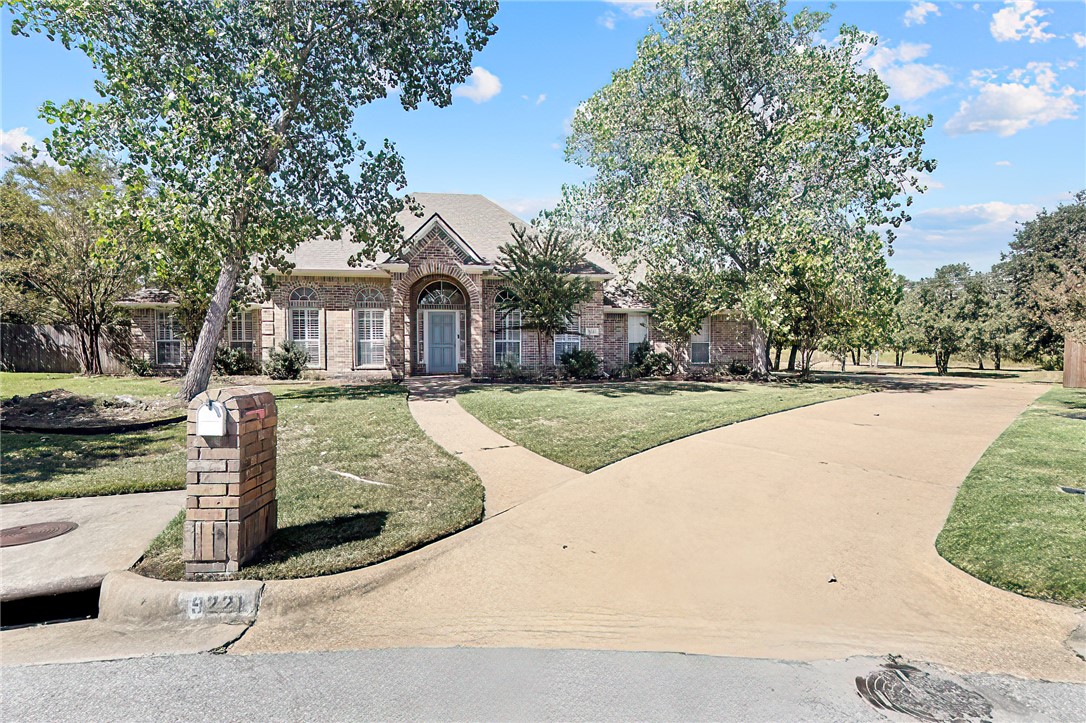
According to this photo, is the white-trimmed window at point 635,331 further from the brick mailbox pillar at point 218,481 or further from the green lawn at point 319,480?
the brick mailbox pillar at point 218,481

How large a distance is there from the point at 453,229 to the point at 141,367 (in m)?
12.0

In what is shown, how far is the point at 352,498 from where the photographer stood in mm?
6367

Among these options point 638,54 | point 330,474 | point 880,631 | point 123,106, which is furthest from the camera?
point 638,54

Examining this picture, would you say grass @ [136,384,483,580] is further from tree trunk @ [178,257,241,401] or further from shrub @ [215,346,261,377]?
shrub @ [215,346,261,377]

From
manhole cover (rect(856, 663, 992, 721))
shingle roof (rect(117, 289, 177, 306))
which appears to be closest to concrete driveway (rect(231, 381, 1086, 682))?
manhole cover (rect(856, 663, 992, 721))

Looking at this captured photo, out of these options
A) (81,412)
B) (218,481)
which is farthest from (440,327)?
(218,481)

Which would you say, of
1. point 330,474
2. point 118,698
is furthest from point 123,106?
point 118,698

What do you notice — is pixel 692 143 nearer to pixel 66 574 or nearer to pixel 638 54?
pixel 638 54

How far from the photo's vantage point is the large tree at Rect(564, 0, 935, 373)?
1998 cm

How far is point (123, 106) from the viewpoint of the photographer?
41.9 ft

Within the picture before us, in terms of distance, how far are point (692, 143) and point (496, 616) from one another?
71.4 ft

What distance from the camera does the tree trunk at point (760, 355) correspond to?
76.3 ft

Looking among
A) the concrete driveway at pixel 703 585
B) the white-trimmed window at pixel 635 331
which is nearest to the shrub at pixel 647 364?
the white-trimmed window at pixel 635 331

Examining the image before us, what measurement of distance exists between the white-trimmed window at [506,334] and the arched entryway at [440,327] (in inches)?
44.3
